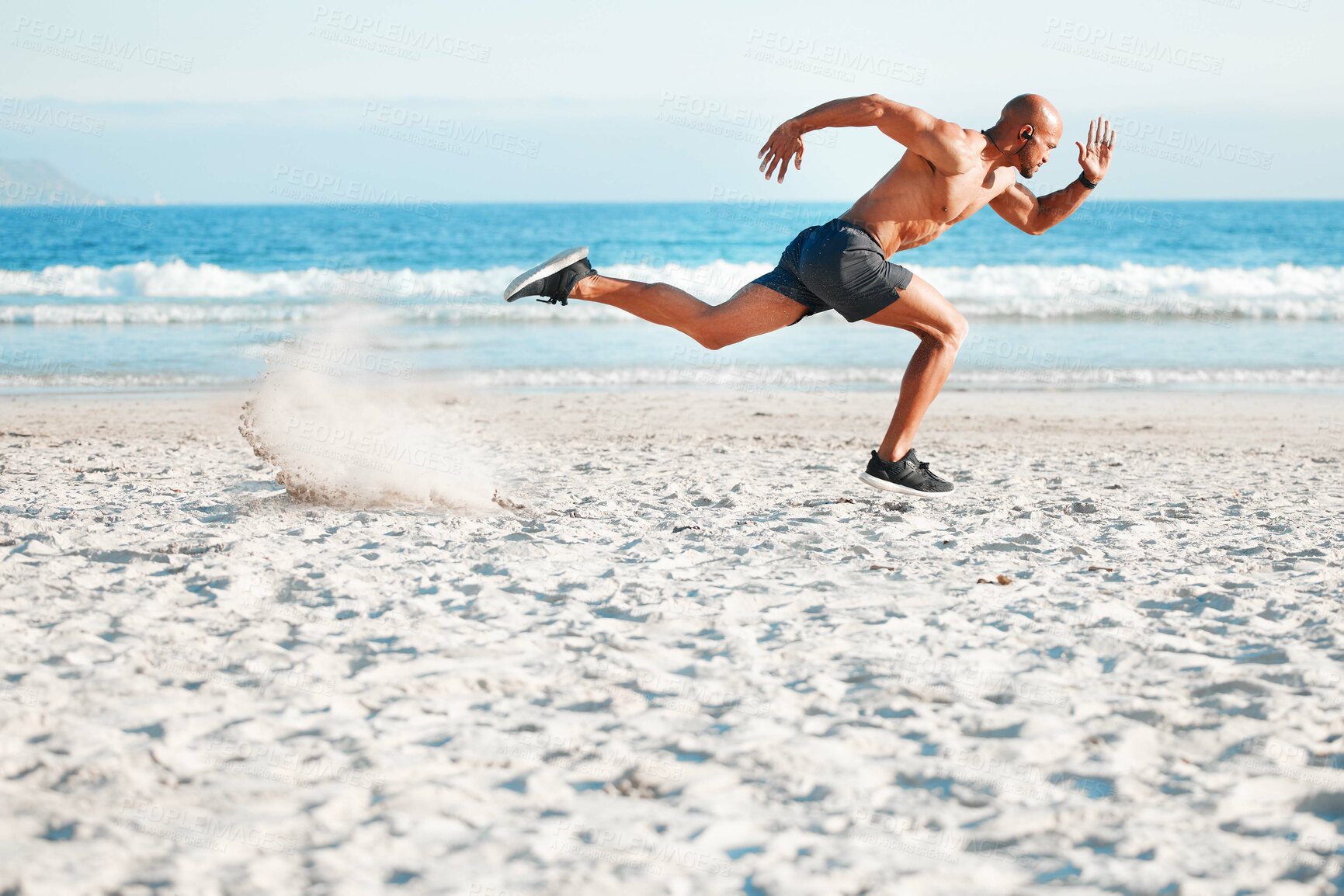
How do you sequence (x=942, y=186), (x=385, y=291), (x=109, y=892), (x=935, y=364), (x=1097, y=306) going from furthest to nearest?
(x=385, y=291) < (x=1097, y=306) < (x=935, y=364) < (x=942, y=186) < (x=109, y=892)

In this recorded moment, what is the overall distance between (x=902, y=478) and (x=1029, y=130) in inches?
62.9

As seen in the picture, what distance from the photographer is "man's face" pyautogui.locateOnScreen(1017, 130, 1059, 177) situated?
4480 millimetres

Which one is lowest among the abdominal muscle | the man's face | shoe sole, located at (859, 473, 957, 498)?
shoe sole, located at (859, 473, 957, 498)

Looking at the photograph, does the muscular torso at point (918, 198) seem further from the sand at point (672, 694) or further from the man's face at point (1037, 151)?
the sand at point (672, 694)

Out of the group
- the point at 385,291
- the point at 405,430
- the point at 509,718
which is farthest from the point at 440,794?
the point at 385,291

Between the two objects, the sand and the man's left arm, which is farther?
the man's left arm

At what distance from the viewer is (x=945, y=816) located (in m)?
2.26

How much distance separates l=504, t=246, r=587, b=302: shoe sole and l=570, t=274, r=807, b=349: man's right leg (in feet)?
0.36

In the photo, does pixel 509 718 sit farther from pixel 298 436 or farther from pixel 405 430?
pixel 405 430

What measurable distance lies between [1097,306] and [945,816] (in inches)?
684

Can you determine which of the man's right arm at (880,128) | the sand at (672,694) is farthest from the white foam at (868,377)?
the man's right arm at (880,128)

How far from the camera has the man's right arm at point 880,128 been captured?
4.18 meters

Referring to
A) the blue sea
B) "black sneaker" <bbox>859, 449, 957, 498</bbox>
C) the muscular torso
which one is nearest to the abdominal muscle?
the muscular torso

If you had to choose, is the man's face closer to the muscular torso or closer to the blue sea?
the muscular torso
